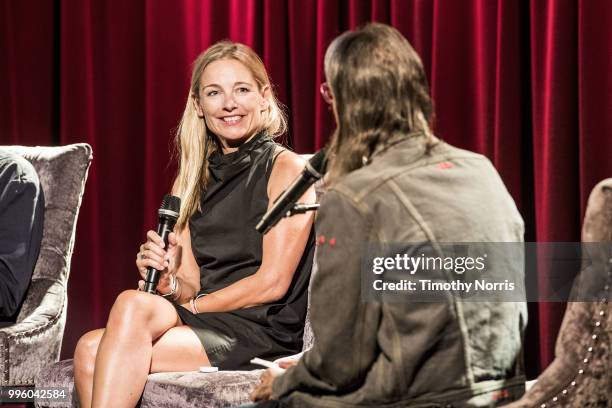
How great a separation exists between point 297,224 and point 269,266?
5.3 inches

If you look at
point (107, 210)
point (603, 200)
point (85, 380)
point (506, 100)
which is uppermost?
point (506, 100)

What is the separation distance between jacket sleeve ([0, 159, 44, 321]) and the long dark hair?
60.6 inches

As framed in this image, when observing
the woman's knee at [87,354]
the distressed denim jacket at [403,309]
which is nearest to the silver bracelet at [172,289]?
the woman's knee at [87,354]

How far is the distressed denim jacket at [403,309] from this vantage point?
1.21 metres

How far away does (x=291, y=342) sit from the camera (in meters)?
2.30

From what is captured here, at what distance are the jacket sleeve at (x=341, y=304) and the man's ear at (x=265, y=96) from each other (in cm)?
130

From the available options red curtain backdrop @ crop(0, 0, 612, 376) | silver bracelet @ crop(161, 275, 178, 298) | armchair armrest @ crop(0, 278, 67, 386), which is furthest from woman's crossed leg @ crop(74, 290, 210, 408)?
red curtain backdrop @ crop(0, 0, 612, 376)

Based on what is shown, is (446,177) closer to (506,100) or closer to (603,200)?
(603,200)

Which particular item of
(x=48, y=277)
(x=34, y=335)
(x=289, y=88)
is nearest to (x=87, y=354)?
(x=34, y=335)

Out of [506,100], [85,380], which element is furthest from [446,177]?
[506,100]

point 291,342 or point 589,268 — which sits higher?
point 589,268

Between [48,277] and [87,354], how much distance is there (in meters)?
0.59

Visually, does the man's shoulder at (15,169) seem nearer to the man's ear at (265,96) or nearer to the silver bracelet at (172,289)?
the silver bracelet at (172,289)

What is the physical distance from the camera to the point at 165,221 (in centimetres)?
218
